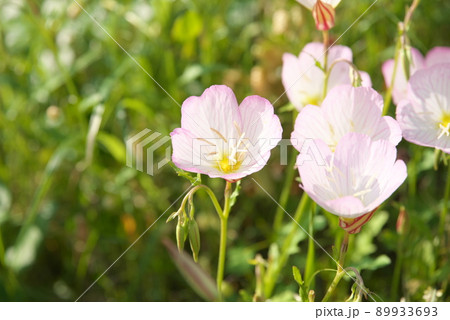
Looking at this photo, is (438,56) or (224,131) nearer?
(224,131)

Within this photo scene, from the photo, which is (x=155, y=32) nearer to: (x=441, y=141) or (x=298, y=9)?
(x=298, y=9)

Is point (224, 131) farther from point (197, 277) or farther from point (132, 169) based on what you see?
point (132, 169)

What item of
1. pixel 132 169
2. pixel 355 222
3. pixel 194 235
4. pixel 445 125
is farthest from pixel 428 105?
pixel 132 169

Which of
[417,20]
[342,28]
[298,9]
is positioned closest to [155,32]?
[298,9]

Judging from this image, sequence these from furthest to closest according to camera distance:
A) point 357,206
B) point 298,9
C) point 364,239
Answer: point 298,9
point 364,239
point 357,206

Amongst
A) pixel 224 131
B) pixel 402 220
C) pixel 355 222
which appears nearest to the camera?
pixel 355 222

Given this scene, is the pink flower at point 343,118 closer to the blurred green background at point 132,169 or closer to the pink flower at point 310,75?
the pink flower at point 310,75
